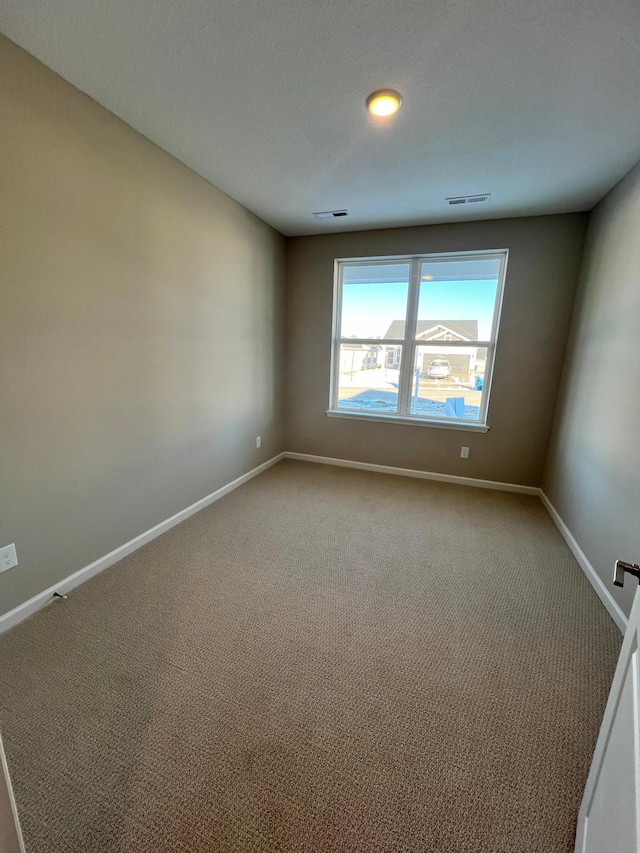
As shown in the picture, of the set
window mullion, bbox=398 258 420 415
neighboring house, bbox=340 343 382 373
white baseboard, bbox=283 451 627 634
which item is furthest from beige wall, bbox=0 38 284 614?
window mullion, bbox=398 258 420 415

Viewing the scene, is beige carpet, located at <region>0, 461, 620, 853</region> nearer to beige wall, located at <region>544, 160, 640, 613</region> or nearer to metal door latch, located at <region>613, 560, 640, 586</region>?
beige wall, located at <region>544, 160, 640, 613</region>

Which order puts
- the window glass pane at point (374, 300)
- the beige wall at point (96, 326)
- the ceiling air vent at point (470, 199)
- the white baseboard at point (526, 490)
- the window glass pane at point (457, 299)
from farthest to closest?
the window glass pane at point (374, 300) → the window glass pane at point (457, 299) → the ceiling air vent at point (470, 199) → the white baseboard at point (526, 490) → the beige wall at point (96, 326)

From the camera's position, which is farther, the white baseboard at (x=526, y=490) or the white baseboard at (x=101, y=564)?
the white baseboard at (x=526, y=490)

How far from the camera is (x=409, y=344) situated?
364cm

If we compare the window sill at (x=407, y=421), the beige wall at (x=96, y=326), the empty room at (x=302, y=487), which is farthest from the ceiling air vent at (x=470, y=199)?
the window sill at (x=407, y=421)

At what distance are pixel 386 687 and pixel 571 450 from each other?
2.33m

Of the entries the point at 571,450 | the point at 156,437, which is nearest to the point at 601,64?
the point at 571,450

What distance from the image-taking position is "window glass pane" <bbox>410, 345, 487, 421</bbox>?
349 centimetres

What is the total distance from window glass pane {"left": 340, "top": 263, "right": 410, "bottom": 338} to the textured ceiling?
1181 millimetres

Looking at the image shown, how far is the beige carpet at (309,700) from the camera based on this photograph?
103 cm

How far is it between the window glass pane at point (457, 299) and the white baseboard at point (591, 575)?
177 cm

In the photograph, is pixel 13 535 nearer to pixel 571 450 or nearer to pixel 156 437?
pixel 156 437

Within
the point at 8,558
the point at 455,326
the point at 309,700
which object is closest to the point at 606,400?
the point at 455,326

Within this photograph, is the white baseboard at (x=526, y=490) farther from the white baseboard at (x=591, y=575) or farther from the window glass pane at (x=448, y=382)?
the window glass pane at (x=448, y=382)
